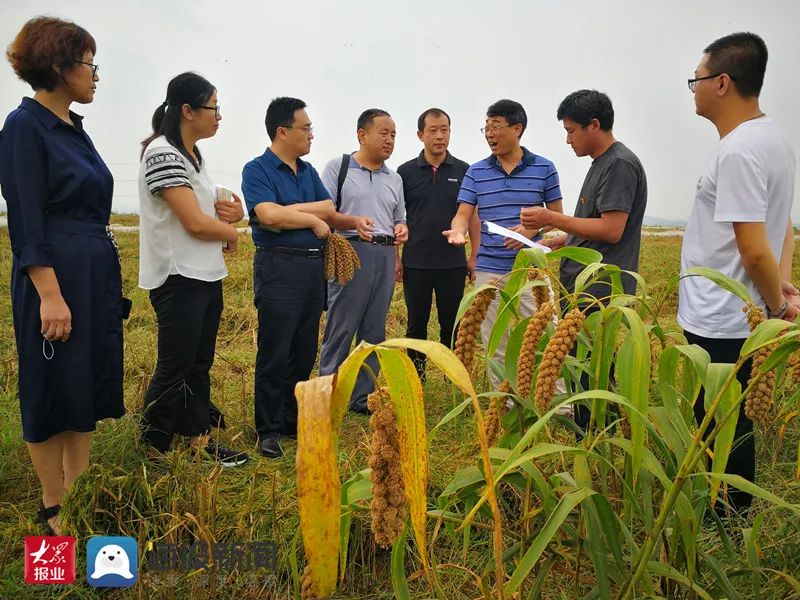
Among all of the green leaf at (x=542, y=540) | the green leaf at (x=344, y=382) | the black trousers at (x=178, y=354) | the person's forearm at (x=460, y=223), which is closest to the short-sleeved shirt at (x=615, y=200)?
the person's forearm at (x=460, y=223)

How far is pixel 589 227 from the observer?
2.21 meters

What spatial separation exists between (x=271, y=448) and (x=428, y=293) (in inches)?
49.1

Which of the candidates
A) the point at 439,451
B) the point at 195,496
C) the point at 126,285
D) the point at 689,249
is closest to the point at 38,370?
the point at 195,496

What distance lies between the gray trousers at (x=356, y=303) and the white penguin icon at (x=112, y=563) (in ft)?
4.69

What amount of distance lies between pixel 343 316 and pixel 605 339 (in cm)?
197

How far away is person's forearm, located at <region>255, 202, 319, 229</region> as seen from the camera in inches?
92.9

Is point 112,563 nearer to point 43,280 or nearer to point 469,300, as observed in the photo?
point 43,280

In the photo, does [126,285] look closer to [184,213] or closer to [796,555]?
[184,213]

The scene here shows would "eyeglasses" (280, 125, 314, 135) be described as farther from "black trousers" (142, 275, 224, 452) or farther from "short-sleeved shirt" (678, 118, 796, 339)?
"short-sleeved shirt" (678, 118, 796, 339)

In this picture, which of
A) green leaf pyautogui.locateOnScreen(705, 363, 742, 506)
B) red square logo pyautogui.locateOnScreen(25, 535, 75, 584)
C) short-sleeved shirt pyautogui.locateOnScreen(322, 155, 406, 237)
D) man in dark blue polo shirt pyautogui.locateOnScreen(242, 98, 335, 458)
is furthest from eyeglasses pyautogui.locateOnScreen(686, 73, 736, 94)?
red square logo pyautogui.locateOnScreen(25, 535, 75, 584)

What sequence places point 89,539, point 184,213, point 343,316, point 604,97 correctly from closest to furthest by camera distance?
1. point 89,539
2. point 184,213
3. point 604,97
4. point 343,316

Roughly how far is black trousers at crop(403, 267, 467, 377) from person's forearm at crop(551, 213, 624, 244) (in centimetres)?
103

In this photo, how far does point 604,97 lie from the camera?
231 cm

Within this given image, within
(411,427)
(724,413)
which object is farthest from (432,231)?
(411,427)
